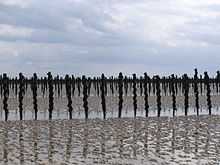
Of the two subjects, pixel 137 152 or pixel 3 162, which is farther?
pixel 137 152

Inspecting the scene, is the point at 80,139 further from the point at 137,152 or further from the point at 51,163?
the point at 51,163

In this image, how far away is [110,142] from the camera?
18.4 meters

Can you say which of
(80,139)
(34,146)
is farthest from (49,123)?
(34,146)

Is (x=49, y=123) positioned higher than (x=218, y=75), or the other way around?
(x=218, y=75)

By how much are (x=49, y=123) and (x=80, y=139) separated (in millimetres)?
7232

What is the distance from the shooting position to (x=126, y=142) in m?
18.4

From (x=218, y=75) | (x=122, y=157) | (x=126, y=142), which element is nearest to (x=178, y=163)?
(x=122, y=157)

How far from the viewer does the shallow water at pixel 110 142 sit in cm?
1493

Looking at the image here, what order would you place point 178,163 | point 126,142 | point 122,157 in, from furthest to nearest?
point 126,142 → point 122,157 → point 178,163

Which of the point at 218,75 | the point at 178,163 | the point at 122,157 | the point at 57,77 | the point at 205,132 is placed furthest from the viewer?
the point at 57,77

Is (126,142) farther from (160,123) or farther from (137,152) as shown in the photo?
(160,123)

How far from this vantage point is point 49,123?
26422 millimetres

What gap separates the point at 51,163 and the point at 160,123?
40.7 ft

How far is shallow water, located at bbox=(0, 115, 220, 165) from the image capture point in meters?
14.9
